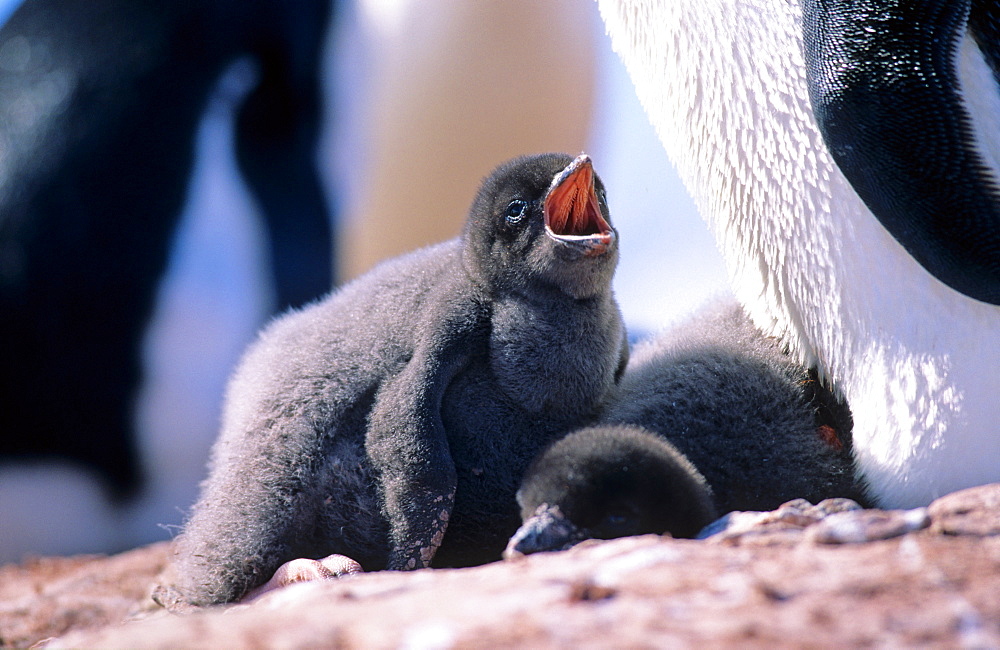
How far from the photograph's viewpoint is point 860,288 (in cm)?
100

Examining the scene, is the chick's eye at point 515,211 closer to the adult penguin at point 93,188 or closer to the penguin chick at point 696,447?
the penguin chick at point 696,447

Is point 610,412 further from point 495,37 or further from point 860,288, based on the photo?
point 495,37

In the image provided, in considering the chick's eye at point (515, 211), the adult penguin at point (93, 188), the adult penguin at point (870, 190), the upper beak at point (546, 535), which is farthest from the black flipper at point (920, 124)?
the adult penguin at point (93, 188)

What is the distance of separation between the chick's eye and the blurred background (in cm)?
27

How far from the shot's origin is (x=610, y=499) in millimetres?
827

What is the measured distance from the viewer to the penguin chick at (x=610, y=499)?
82 cm

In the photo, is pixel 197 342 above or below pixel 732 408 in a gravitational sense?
A: above

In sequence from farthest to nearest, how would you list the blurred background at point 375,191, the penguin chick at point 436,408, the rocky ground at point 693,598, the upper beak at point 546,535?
the blurred background at point 375,191, the penguin chick at point 436,408, the upper beak at point 546,535, the rocky ground at point 693,598

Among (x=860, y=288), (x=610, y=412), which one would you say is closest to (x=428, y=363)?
(x=610, y=412)

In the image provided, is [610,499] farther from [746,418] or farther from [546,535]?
[746,418]

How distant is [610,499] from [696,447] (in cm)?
26

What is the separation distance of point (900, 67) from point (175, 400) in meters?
1.48

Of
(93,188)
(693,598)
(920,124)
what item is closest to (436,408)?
(693,598)

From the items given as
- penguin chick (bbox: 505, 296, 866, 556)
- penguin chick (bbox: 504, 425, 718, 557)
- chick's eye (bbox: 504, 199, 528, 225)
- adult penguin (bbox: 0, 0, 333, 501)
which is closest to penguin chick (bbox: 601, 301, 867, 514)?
penguin chick (bbox: 505, 296, 866, 556)
